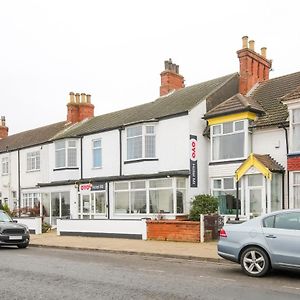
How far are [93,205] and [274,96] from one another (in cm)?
1174

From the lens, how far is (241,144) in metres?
22.0

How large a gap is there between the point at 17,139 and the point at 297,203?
2632cm

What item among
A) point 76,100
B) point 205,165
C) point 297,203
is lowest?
point 297,203

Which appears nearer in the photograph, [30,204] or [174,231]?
[174,231]

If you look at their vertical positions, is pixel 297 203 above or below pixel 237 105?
below

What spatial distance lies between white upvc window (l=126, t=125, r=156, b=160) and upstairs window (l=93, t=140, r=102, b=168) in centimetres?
297

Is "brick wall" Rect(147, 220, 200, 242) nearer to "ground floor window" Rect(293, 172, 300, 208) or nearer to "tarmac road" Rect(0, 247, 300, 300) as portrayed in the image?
"tarmac road" Rect(0, 247, 300, 300)

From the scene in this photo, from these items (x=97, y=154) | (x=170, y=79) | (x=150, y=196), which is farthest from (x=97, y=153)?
(x=170, y=79)

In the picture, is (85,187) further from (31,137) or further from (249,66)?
(31,137)

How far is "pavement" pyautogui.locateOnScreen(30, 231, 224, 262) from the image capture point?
47.7ft

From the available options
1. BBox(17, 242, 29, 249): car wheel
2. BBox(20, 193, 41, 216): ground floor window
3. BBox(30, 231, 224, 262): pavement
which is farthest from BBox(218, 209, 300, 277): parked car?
BBox(20, 193, 41, 216): ground floor window

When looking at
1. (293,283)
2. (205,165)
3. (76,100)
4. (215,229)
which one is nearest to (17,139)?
(76,100)

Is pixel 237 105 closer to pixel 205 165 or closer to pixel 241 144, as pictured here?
pixel 241 144

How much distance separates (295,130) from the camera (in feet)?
65.0
